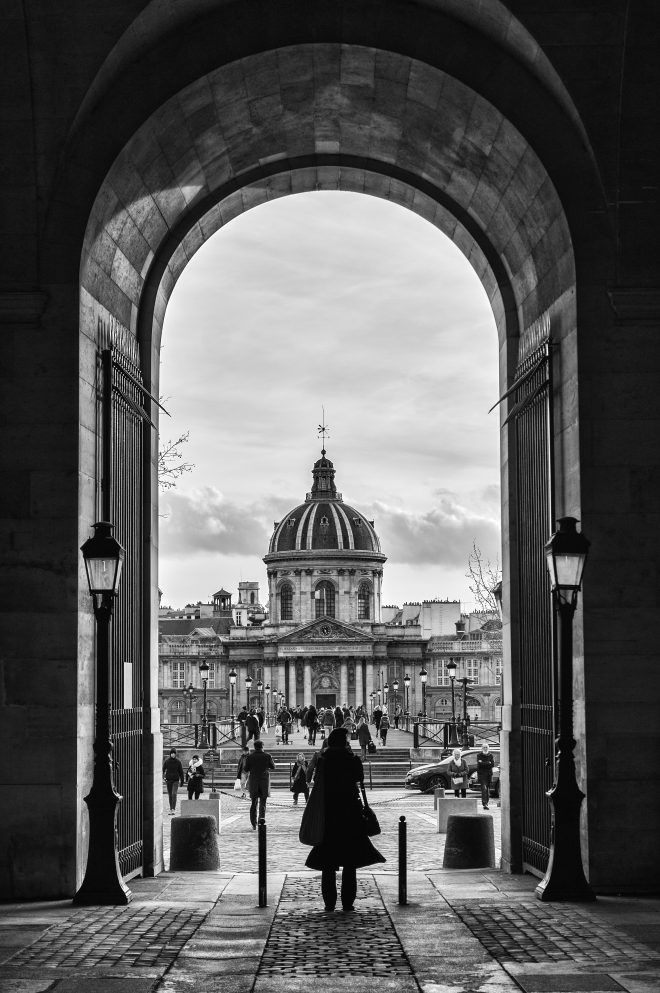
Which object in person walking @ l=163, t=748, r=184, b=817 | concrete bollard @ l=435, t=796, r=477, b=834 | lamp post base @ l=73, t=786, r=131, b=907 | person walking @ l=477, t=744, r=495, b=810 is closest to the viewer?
lamp post base @ l=73, t=786, r=131, b=907

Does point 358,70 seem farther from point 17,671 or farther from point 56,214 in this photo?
point 17,671

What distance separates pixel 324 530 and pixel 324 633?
1535 cm

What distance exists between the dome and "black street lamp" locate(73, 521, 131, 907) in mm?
145160

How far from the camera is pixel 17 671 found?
48.7 feet

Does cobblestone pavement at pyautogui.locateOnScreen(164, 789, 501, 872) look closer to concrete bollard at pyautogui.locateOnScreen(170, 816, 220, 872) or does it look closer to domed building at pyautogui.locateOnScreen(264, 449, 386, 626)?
concrete bollard at pyautogui.locateOnScreen(170, 816, 220, 872)

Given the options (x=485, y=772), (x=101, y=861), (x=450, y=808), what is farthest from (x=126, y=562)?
(x=485, y=772)

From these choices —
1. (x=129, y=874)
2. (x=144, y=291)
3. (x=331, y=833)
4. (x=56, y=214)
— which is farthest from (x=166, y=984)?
(x=144, y=291)

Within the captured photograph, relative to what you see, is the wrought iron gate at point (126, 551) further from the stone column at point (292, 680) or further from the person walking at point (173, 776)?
the stone column at point (292, 680)

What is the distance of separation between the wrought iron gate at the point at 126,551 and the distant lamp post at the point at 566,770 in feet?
16.7

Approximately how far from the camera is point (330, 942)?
462 inches

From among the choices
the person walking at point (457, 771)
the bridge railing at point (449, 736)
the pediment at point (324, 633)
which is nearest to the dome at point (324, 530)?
the pediment at point (324, 633)

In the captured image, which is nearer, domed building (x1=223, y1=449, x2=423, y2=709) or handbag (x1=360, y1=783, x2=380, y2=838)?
handbag (x1=360, y1=783, x2=380, y2=838)

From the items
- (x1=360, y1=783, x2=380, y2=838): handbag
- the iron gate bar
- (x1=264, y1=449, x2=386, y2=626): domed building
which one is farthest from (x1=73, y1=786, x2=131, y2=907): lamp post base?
(x1=264, y1=449, x2=386, y2=626): domed building

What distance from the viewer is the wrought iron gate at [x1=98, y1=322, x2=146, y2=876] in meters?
16.3
